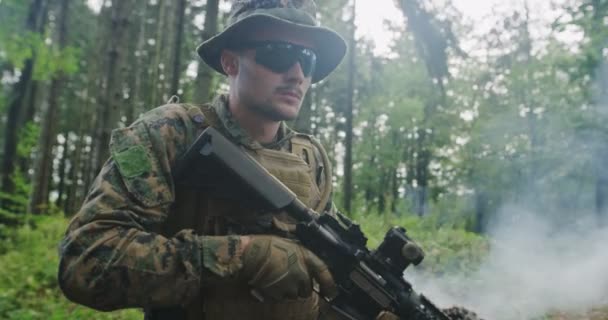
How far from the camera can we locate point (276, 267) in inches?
68.0

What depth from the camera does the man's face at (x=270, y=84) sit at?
2111 mm

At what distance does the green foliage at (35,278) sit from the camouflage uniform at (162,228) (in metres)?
4.25

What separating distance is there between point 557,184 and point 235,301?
18688 mm

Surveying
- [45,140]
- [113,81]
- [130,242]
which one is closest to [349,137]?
[113,81]

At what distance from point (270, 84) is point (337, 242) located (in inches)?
29.7

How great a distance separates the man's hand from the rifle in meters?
0.11

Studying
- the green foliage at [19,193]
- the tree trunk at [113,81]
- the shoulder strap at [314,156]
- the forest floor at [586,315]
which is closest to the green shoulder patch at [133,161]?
the shoulder strap at [314,156]

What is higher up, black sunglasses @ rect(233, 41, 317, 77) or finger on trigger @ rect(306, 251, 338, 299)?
black sunglasses @ rect(233, 41, 317, 77)

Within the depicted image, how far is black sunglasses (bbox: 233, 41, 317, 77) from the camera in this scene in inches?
82.6

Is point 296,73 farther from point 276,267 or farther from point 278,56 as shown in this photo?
point 276,267

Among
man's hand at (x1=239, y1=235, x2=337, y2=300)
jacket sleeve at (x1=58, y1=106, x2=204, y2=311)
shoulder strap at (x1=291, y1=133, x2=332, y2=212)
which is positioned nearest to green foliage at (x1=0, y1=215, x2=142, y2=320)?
shoulder strap at (x1=291, y1=133, x2=332, y2=212)

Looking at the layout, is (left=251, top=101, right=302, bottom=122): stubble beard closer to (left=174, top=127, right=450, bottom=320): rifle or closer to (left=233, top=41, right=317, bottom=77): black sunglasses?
(left=233, top=41, right=317, bottom=77): black sunglasses

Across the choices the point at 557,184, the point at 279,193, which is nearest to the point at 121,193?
the point at 279,193

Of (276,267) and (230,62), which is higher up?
(230,62)
